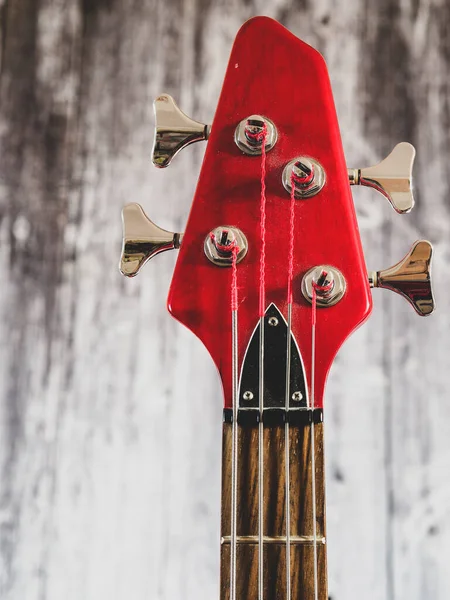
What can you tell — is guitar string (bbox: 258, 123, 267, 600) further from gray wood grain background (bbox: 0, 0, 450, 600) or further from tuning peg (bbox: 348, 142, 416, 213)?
gray wood grain background (bbox: 0, 0, 450, 600)

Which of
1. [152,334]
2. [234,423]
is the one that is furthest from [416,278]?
[152,334]

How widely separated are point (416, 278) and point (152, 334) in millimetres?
467

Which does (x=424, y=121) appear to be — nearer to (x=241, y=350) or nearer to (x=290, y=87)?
(x=290, y=87)

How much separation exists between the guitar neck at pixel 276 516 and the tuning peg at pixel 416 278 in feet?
0.44

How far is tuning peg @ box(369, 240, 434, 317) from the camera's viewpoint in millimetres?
603

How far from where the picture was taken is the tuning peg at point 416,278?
60 cm

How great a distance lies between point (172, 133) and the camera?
0.64 metres

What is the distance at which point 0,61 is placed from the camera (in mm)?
1124

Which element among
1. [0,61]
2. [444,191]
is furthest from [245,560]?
[0,61]

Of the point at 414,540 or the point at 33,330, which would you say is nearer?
the point at 414,540

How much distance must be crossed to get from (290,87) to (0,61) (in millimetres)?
660

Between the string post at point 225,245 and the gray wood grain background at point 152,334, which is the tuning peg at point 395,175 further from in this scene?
the gray wood grain background at point 152,334

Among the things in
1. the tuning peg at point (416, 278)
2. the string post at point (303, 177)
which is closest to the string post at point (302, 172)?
the string post at point (303, 177)

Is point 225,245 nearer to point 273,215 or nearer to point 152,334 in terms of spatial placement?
point 273,215
